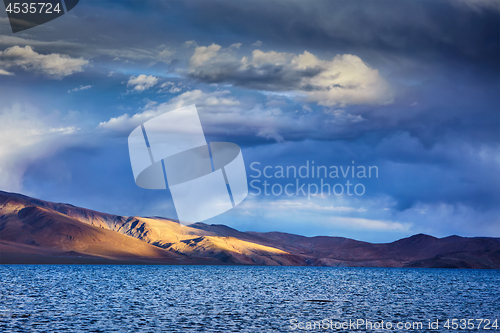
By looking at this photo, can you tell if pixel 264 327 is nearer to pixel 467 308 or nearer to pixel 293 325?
pixel 293 325

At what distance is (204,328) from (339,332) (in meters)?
11.3

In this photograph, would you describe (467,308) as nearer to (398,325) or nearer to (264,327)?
(398,325)

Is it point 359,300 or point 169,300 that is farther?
point 359,300

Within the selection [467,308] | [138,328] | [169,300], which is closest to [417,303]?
[467,308]

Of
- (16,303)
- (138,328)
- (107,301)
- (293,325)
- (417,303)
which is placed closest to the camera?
(138,328)

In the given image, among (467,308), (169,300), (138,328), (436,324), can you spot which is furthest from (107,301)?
(467,308)

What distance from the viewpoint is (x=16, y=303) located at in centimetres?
5128

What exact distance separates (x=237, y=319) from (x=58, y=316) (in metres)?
16.5

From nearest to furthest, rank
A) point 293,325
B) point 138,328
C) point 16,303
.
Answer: point 138,328
point 293,325
point 16,303

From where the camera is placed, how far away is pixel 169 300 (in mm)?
60875

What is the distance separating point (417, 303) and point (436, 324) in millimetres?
19697

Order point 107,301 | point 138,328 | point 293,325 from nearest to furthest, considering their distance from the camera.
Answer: point 138,328
point 293,325
point 107,301

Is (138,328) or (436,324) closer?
(138,328)

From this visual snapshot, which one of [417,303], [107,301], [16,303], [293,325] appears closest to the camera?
[293,325]
